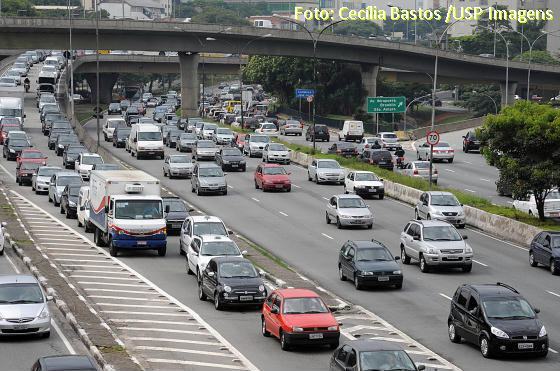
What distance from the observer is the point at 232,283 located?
36.3 m

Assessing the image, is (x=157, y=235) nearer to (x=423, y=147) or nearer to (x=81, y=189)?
(x=81, y=189)

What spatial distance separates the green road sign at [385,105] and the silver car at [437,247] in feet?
228

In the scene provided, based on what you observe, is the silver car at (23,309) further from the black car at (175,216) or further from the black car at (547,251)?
the black car at (175,216)

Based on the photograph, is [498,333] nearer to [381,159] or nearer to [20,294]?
[20,294]

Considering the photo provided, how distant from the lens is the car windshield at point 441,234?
4394 centimetres

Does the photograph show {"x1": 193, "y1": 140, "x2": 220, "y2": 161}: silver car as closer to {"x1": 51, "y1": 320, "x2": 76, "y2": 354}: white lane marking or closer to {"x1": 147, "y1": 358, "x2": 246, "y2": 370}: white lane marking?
{"x1": 51, "y1": 320, "x2": 76, "y2": 354}: white lane marking

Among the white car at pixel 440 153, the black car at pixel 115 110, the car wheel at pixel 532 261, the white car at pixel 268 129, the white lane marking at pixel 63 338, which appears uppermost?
the white lane marking at pixel 63 338

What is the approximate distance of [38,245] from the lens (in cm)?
4866

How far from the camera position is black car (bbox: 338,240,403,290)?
131 feet

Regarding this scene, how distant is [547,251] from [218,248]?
11.9 metres

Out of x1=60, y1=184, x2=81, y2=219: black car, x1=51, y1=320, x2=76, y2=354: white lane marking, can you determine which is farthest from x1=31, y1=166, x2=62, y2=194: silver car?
x1=51, y1=320, x2=76, y2=354: white lane marking

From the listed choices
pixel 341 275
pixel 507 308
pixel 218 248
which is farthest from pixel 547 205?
pixel 507 308

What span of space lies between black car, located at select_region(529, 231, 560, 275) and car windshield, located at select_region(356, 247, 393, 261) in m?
6.59

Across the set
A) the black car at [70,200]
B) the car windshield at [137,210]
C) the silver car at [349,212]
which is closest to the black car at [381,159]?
the silver car at [349,212]
